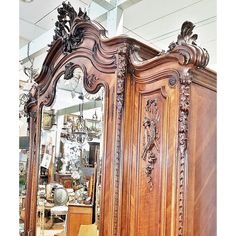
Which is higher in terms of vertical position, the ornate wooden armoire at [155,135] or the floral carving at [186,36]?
the floral carving at [186,36]

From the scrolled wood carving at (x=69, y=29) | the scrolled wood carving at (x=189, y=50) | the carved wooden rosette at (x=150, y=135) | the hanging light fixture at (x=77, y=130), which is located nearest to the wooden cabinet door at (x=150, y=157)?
the carved wooden rosette at (x=150, y=135)

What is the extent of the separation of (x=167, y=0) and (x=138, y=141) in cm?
134

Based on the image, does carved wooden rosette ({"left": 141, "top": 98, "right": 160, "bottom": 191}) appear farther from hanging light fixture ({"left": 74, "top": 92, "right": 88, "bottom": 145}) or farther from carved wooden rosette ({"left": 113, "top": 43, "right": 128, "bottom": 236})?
hanging light fixture ({"left": 74, "top": 92, "right": 88, "bottom": 145})

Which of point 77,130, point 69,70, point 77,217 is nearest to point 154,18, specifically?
point 69,70

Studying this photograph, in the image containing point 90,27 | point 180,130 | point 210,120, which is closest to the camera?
point 180,130

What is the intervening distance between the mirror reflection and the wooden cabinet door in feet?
0.57

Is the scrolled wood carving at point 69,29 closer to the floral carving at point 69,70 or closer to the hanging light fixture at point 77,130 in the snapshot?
the floral carving at point 69,70

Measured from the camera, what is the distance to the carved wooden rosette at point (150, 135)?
1.20 metres

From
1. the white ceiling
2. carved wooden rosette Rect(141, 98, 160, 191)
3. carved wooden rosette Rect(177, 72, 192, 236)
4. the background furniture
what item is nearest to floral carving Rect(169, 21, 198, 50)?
carved wooden rosette Rect(177, 72, 192, 236)

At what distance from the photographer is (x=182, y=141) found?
43.1 inches
